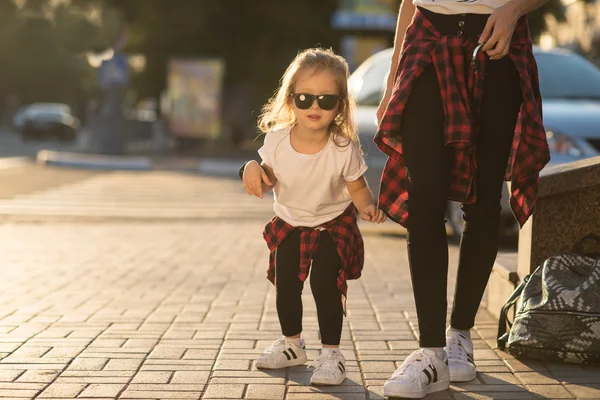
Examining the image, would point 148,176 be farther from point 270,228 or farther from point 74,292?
point 270,228

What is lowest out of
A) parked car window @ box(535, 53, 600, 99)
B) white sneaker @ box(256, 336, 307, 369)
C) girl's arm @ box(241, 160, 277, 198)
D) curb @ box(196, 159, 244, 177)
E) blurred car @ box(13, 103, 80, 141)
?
blurred car @ box(13, 103, 80, 141)

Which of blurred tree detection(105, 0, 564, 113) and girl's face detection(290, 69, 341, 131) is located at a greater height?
girl's face detection(290, 69, 341, 131)

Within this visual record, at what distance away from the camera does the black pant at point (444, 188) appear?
360cm

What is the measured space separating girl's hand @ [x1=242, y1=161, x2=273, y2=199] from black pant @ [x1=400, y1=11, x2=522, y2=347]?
55cm

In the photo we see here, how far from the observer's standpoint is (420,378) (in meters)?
3.50

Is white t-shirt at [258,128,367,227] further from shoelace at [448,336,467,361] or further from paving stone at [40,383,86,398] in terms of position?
paving stone at [40,383,86,398]

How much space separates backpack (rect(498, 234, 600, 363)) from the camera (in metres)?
3.96

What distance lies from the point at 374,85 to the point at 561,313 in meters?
5.82

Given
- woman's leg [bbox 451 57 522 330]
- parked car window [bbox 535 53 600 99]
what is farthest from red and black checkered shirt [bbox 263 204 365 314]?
parked car window [bbox 535 53 600 99]

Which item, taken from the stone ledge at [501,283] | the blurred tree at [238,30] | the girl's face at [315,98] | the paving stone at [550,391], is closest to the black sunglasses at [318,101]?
the girl's face at [315,98]

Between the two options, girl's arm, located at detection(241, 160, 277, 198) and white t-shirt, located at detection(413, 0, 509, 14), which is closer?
white t-shirt, located at detection(413, 0, 509, 14)

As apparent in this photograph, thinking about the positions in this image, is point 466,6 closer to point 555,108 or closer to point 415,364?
point 415,364

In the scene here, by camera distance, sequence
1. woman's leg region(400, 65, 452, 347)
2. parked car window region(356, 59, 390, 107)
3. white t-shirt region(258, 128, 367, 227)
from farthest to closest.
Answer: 1. parked car window region(356, 59, 390, 107)
2. white t-shirt region(258, 128, 367, 227)
3. woman's leg region(400, 65, 452, 347)

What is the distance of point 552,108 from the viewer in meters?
8.34
